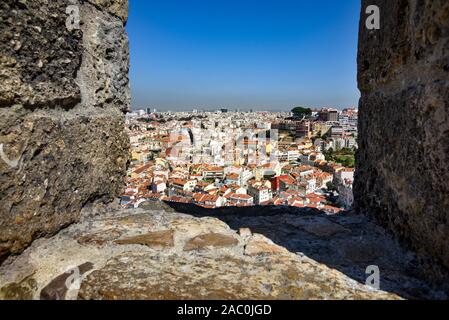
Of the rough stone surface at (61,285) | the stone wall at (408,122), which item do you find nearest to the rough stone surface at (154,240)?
the rough stone surface at (61,285)

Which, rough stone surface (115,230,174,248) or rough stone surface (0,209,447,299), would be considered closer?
rough stone surface (0,209,447,299)

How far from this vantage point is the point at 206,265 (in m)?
1.33

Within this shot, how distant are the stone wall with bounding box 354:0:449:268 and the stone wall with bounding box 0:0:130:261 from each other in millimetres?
1372

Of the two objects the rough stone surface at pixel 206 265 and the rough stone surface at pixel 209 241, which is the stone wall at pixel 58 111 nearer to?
the rough stone surface at pixel 206 265

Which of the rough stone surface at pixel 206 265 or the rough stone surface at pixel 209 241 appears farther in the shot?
the rough stone surface at pixel 209 241

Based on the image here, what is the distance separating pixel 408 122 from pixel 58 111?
1452 mm

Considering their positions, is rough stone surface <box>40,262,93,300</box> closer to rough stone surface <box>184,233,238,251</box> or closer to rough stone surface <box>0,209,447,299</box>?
rough stone surface <box>0,209,447,299</box>

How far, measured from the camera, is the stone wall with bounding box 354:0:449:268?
3.90 ft

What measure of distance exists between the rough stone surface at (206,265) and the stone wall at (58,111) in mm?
136

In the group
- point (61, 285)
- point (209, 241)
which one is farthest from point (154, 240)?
point (61, 285)

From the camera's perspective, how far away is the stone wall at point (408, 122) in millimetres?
1189

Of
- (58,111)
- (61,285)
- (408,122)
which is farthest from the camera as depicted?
(58,111)

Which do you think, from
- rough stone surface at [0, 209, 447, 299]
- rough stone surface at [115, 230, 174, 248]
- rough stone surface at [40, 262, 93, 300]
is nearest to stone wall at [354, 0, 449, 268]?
Result: rough stone surface at [0, 209, 447, 299]

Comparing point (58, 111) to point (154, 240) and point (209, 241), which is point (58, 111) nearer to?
point (154, 240)
